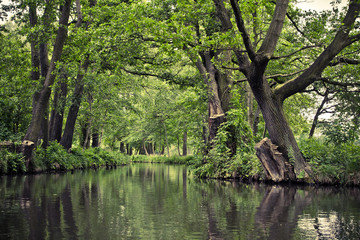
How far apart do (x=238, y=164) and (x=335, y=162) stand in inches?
165

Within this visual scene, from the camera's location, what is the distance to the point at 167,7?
60.3 feet

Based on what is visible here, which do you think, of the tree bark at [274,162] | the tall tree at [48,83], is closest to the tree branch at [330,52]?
the tree bark at [274,162]

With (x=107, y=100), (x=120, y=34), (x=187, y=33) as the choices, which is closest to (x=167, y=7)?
(x=120, y=34)

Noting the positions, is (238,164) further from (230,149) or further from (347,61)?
(347,61)

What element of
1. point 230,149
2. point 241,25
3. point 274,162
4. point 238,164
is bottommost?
point 238,164

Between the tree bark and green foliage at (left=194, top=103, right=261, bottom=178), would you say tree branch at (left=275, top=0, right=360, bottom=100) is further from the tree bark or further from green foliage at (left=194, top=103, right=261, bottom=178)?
green foliage at (left=194, top=103, right=261, bottom=178)

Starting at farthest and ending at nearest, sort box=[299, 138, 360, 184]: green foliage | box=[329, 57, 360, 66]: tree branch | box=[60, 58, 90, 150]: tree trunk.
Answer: box=[60, 58, 90, 150]: tree trunk
box=[329, 57, 360, 66]: tree branch
box=[299, 138, 360, 184]: green foliage

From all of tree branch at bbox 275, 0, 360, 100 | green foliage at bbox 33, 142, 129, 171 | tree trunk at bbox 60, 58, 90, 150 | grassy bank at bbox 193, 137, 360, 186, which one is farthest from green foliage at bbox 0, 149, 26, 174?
tree branch at bbox 275, 0, 360, 100

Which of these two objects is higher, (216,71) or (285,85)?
(216,71)

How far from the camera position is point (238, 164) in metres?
16.8

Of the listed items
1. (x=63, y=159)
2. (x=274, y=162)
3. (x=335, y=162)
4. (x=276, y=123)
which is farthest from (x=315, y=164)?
(x=63, y=159)

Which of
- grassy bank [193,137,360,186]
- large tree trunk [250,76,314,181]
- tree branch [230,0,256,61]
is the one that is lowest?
grassy bank [193,137,360,186]

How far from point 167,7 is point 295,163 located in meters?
9.49

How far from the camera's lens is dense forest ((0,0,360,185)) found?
13461mm
